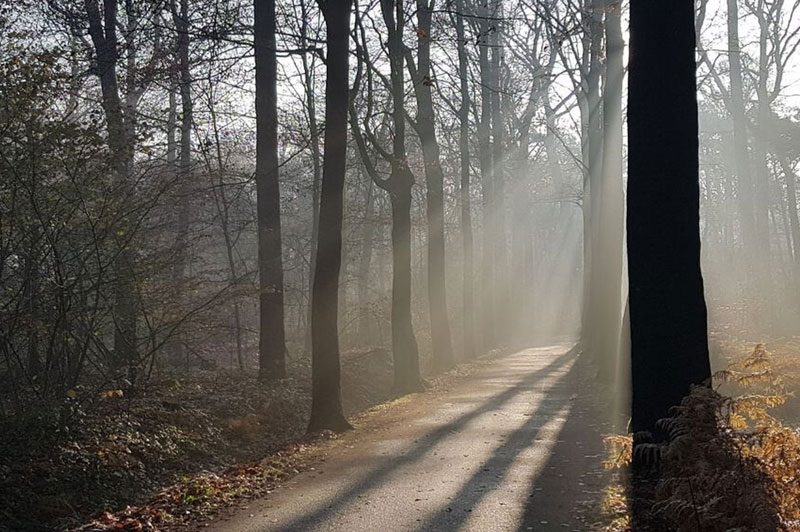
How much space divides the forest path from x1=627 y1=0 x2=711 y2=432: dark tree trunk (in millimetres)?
1486

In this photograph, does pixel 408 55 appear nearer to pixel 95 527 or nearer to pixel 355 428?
pixel 355 428

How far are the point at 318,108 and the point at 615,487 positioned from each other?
25033mm

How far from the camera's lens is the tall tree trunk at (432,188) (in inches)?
952

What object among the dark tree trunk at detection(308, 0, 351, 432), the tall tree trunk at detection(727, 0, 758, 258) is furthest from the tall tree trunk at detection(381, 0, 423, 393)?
the tall tree trunk at detection(727, 0, 758, 258)

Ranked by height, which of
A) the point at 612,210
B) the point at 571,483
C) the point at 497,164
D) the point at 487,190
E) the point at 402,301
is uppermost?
the point at 497,164

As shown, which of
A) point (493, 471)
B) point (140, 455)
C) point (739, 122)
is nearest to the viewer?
point (493, 471)

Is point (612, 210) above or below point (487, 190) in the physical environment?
below

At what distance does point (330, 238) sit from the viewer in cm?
1388

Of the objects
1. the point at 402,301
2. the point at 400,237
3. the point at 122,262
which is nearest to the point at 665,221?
the point at 122,262

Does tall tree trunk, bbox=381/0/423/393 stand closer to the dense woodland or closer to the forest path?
the dense woodland

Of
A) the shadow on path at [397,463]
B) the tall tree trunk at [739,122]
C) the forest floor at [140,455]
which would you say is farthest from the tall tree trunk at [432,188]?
the tall tree trunk at [739,122]

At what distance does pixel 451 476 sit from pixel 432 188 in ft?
56.2

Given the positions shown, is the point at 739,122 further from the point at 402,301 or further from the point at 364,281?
the point at 402,301

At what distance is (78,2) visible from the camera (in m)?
18.6
